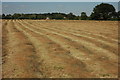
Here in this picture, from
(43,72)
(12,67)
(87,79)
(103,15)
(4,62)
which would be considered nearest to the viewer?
(87,79)

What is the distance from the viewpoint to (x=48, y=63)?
26.5 feet

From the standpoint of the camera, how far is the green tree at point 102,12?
271ft

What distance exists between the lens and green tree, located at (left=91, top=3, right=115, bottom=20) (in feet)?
271

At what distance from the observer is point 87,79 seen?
20.9 ft

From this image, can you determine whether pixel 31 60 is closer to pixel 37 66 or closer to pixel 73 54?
pixel 37 66

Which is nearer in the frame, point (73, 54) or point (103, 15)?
point (73, 54)

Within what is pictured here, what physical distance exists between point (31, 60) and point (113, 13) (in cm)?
8358

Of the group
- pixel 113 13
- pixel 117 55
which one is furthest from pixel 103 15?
pixel 117 55

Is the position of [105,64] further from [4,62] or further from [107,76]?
[4,62]

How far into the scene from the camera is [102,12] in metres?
86.1

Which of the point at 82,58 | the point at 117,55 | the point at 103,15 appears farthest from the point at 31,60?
the point at 103,15

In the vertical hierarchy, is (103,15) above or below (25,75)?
above

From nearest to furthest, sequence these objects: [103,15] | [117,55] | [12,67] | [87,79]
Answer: [87,79] → [12,67] → [117,55] → [103,15]

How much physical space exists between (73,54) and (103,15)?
254 ft
